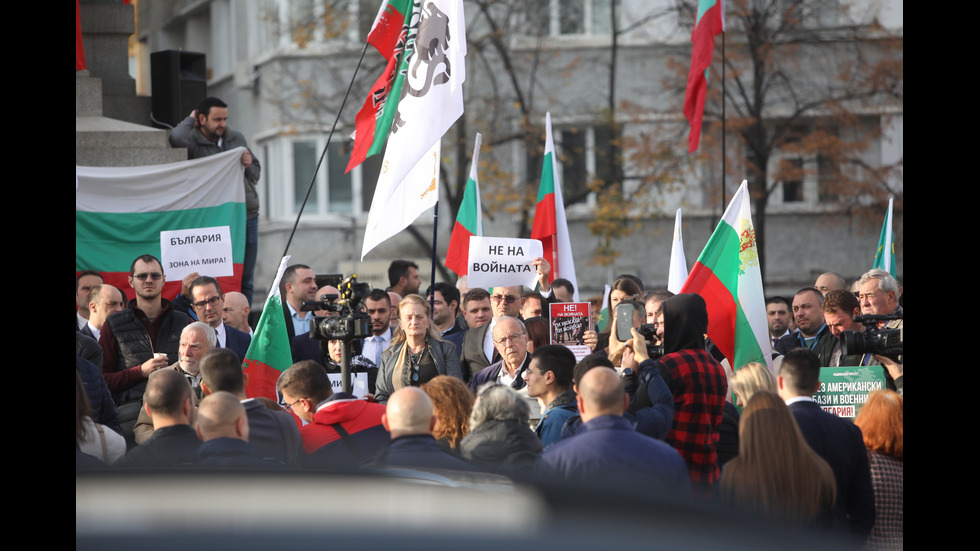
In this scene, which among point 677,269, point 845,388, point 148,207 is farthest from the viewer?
point 148,207

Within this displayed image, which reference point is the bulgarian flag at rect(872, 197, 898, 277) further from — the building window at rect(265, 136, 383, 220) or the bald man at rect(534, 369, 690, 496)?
the building window at rect(265, 136, 383, 220)

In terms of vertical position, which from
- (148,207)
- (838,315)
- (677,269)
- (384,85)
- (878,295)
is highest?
(384,85)

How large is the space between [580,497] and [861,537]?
12.1 feet

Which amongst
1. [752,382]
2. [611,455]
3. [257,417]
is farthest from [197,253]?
[611,455]

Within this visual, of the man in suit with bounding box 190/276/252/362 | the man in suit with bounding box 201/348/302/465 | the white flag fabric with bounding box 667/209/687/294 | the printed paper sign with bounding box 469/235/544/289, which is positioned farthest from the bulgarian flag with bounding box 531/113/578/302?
the man in suit with bounding box 201/348/302/465

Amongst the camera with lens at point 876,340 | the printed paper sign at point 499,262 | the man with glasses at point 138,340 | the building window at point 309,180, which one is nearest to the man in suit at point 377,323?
the printed paper sign at point 499,262

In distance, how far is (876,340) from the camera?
271 inches

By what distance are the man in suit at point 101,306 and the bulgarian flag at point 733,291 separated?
3.87 m

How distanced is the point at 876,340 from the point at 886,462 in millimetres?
992

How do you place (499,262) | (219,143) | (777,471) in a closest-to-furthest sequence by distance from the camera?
(777,471) → (499,262) → (219,143)

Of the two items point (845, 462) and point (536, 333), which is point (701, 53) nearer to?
point (536, 333)

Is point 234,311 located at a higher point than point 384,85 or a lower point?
lower

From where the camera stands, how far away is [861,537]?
5828mm
